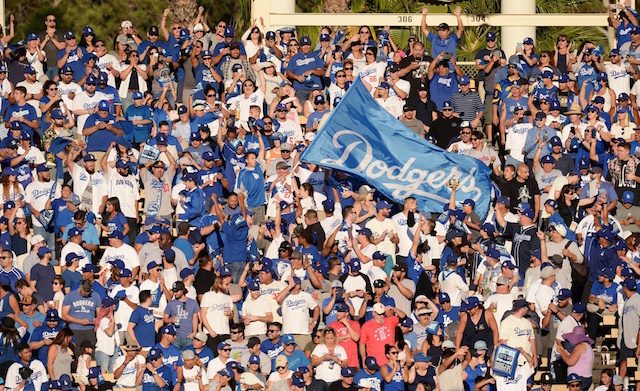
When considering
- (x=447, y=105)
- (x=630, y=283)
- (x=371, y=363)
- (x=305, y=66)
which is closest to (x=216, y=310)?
(x=371, y=363)

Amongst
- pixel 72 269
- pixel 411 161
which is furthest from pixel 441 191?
pixel 72 269

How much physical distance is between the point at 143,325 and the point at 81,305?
3.08 ft

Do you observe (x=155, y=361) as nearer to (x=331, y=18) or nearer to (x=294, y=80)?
(x=294, y=80)

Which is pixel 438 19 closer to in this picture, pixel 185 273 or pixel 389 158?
pixel 389 158

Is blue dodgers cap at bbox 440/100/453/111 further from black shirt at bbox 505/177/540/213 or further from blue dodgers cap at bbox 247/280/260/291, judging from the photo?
blue dodgers cap at bbox 247/280/260/291

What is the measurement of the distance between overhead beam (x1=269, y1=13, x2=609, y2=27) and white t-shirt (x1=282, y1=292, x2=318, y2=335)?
8.37 m

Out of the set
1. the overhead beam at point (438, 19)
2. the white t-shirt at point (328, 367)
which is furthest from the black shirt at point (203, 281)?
the overhead beam at point (438, 19)

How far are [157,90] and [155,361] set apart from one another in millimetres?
6592

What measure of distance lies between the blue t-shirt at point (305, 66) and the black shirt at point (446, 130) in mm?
2286

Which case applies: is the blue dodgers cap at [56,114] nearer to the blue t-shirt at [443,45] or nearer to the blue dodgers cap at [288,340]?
the blue dodgers cap at [288,340]

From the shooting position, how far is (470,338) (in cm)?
2222

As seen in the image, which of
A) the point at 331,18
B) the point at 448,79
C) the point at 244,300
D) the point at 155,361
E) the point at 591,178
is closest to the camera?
the point at 155,361

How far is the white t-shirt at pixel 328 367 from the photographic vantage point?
21922 millimetres

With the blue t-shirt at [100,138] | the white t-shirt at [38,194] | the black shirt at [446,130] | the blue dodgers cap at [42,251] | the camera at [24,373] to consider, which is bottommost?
the camera at [24,373]
